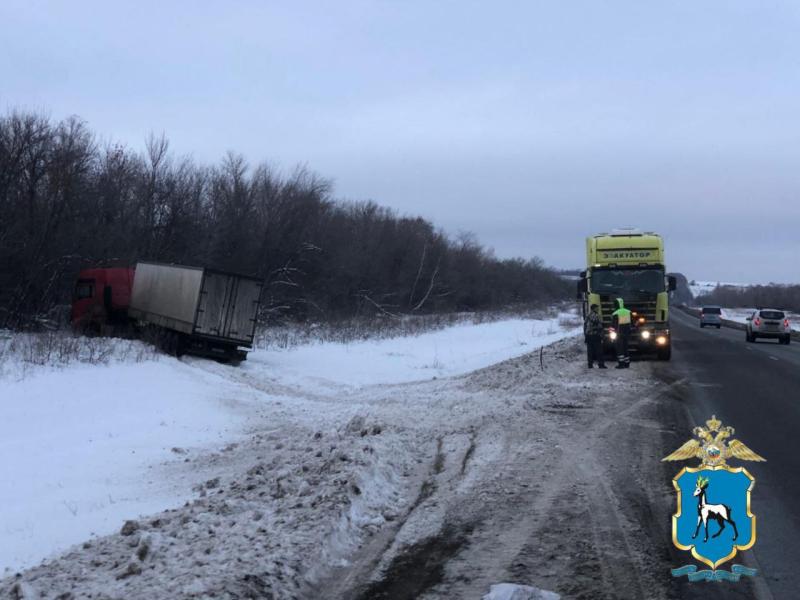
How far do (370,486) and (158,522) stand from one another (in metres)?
2.11

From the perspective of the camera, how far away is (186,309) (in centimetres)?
2283

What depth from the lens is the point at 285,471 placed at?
8.16m

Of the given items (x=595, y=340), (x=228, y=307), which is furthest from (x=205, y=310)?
(x=595, y=340)

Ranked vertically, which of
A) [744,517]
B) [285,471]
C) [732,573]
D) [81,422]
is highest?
[744,517]

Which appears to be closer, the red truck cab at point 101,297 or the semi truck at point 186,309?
the semi truck at point 186,309

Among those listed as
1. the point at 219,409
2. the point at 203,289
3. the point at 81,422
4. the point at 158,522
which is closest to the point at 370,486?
the point at 158,522

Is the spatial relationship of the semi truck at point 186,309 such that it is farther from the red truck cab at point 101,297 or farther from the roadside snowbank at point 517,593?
the roadside snowbank at point 517,593

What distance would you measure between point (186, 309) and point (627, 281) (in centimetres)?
1363

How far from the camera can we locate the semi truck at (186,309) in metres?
22.8

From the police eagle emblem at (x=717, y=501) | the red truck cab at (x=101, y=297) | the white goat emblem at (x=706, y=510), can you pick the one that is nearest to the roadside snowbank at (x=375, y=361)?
the red truck cab at (x=101, y=297)

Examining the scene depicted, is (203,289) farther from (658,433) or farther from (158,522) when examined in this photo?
(158,522)

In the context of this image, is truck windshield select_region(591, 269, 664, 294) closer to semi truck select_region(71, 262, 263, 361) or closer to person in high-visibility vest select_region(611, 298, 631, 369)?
person in high-visibility vest select_region(611, 298, 631, 369)

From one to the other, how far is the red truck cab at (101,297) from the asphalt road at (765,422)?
59.2ft

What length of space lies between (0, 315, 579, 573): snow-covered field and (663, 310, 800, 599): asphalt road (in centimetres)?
333
